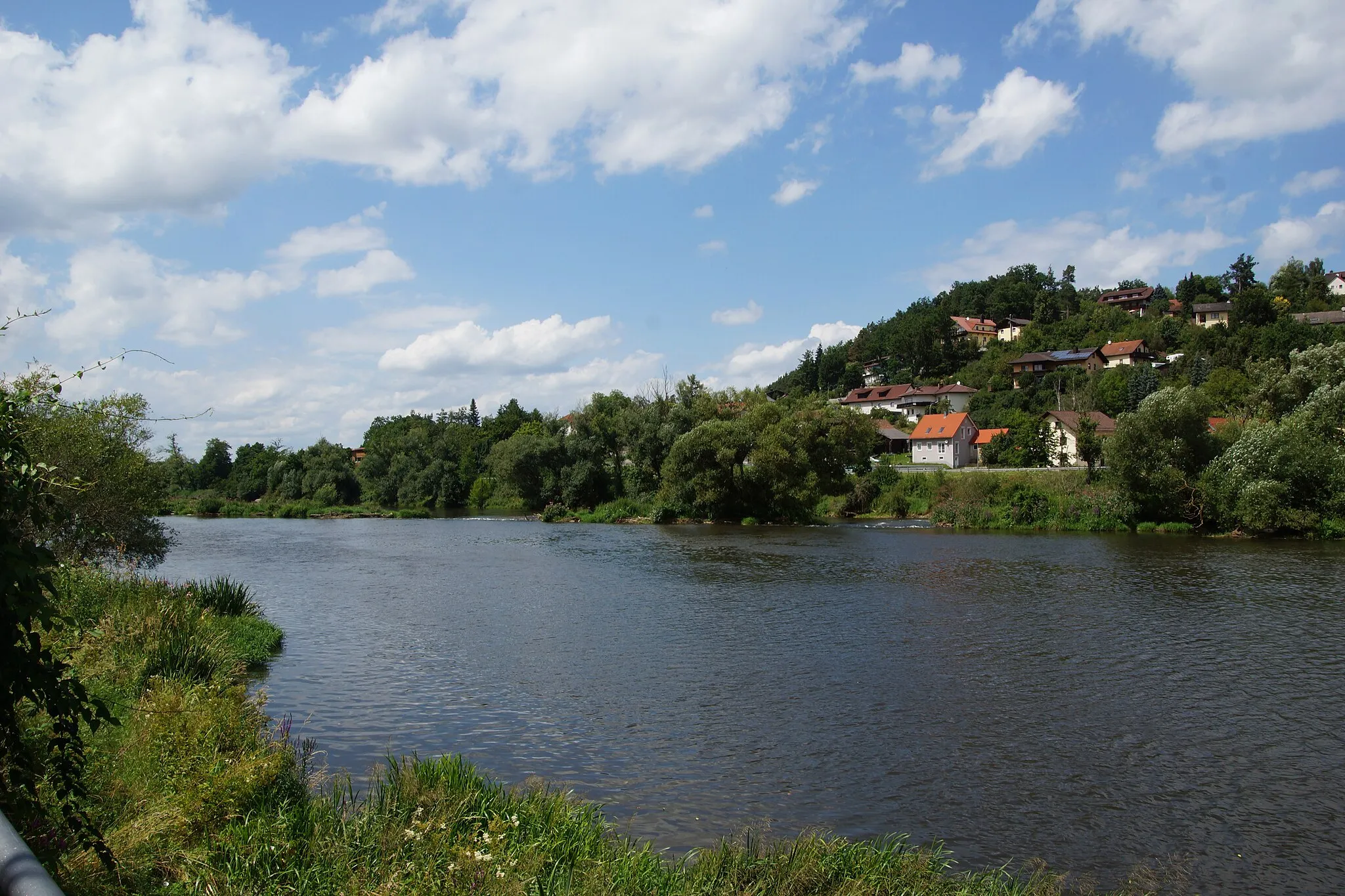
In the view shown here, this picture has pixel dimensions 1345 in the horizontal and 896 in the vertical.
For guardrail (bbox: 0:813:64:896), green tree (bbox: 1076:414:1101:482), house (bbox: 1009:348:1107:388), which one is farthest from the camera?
house (bbox: 1009:348:1107:388)

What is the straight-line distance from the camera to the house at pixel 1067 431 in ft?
249

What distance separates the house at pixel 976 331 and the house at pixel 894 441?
5136 cm

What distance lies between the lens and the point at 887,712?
15367mm

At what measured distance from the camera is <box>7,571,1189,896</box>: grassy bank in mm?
6578

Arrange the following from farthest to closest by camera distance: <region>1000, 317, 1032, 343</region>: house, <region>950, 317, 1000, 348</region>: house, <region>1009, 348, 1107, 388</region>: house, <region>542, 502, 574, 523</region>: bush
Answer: <region>1000, 317, 1032, 343</region>: house < <region>950, 317, 1000, 348</region>: house < <region>1009, 348, 1107, 388</region>: house < <region>542, 502, 574, 523</region>: bush

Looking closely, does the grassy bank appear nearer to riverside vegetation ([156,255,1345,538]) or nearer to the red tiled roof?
riverside vegetation ([156,255,1345,538])

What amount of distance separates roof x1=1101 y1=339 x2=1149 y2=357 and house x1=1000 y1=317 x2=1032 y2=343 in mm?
31055

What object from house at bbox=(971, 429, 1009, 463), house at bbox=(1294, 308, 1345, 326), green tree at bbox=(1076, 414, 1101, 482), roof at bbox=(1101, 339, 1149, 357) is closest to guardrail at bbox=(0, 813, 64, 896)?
green tree at bbox=(1076, 414, 1101, 482)

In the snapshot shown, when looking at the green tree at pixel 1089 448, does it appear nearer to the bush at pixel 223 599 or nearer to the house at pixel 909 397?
the bush at pixel 223 599

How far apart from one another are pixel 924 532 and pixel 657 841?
47.4 m

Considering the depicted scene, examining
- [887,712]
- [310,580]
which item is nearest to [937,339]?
[310,580]

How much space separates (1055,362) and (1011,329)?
139 ft

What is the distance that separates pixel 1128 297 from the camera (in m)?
168

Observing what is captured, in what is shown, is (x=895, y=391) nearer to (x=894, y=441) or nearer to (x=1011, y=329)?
(x=894, y=441)
